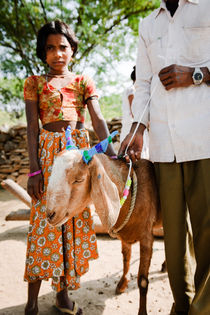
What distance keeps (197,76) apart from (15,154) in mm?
8407

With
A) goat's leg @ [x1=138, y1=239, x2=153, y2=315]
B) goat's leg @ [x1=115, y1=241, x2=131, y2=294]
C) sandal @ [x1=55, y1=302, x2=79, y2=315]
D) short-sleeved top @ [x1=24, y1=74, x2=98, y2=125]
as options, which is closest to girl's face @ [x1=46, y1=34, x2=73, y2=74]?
short-sleeved top @ [x1=24, y1=74, x2=98, y2=125]

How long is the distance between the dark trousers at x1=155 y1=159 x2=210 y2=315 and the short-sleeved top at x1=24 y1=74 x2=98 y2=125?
90 cm

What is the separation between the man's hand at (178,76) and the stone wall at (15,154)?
283 inches

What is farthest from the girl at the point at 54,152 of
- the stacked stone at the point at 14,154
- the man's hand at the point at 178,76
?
the stacked stone at the point at 14,154

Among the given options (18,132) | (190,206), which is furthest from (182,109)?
(18,132)

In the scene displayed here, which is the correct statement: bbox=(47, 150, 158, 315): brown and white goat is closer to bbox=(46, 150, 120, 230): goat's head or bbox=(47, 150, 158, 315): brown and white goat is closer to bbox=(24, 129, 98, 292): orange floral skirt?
bbox=(46, 150, 120, 230): goat's head

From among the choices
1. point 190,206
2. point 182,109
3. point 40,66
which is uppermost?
point 40,66

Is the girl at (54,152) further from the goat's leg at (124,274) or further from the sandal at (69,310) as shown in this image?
the goat's leg at (124,274)

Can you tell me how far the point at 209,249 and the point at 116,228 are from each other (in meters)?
0.73

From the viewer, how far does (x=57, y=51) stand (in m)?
2.30

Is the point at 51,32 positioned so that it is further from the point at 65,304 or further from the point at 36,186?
the point at 65,304

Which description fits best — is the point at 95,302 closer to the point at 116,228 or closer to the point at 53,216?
the point at 116,228

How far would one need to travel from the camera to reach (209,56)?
179 cm

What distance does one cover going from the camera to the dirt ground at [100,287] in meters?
2.58
